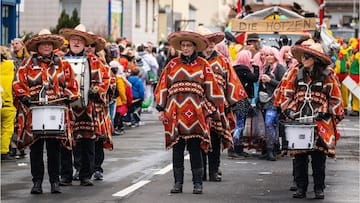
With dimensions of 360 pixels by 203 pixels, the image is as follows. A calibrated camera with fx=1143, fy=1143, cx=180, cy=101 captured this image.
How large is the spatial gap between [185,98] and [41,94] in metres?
1.67

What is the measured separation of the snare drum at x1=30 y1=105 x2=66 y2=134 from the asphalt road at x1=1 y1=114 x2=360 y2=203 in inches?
29.8

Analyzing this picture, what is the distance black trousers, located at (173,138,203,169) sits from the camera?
13.3 meters

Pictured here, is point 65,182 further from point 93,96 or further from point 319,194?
point 319,194

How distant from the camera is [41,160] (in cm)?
1343

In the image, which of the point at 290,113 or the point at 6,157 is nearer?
the point at 290,113

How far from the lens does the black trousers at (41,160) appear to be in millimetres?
13344

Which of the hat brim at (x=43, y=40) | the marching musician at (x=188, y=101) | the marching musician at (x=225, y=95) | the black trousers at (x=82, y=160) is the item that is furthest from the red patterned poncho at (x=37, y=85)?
the marching musician at (x=225, y=95)

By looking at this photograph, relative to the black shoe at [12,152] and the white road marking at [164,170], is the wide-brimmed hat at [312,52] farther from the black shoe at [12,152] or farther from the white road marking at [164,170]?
the black shoe at [12,152]

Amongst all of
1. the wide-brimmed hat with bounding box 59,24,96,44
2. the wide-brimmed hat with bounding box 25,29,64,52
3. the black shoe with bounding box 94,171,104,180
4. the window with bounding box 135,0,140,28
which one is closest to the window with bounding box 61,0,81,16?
the window with bounding box 135,0,140,28

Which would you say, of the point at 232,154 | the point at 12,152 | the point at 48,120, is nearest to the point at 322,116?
the point at 48,120

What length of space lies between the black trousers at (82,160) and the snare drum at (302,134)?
8.93ft

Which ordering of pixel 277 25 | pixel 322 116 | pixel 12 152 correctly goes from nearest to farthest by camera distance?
pixel 322 116, pixel 12 152, pixel 277 25

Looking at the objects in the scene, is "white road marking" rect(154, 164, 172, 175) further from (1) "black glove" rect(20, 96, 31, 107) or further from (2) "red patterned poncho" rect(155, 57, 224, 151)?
(1) "black glove" rect(20, 96, 31, 107)

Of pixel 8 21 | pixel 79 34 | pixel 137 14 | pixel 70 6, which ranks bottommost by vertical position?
pixel 79 34
